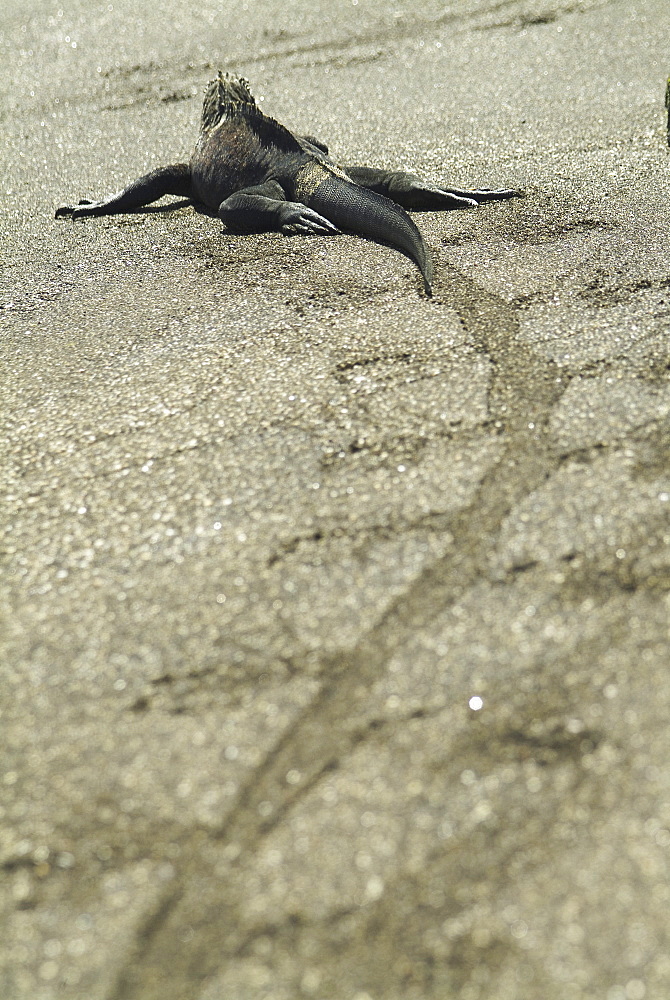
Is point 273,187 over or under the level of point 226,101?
under

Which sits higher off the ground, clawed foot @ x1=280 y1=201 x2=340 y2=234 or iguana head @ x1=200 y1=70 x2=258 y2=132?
iguana head @ x1=200 y1=70 x2=258 y2=132

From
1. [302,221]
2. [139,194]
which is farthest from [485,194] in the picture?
[139,194]

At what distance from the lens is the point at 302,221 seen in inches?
150

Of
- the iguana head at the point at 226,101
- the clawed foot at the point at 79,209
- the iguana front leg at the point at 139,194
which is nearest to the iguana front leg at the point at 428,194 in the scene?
the iguana head at the point at 226,101

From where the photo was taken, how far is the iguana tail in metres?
3.41

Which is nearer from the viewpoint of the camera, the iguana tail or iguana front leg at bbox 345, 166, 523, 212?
the iguana tail

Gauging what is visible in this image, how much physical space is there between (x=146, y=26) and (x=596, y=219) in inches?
201

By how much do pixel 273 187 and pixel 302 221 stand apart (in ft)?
1.25

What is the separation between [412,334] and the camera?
2889 mm

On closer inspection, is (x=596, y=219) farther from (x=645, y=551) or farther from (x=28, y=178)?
(x=28, y=178)

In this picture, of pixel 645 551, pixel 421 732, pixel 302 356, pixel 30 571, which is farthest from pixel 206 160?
pixel 421 732

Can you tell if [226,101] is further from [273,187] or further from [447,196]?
[447,196]

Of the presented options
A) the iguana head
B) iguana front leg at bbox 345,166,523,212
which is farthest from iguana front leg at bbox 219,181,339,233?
the iguana head

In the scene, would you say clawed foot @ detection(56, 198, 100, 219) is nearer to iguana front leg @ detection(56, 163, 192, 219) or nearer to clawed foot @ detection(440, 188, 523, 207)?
iguana front leg @ detection(56, 163, 192, 219)
